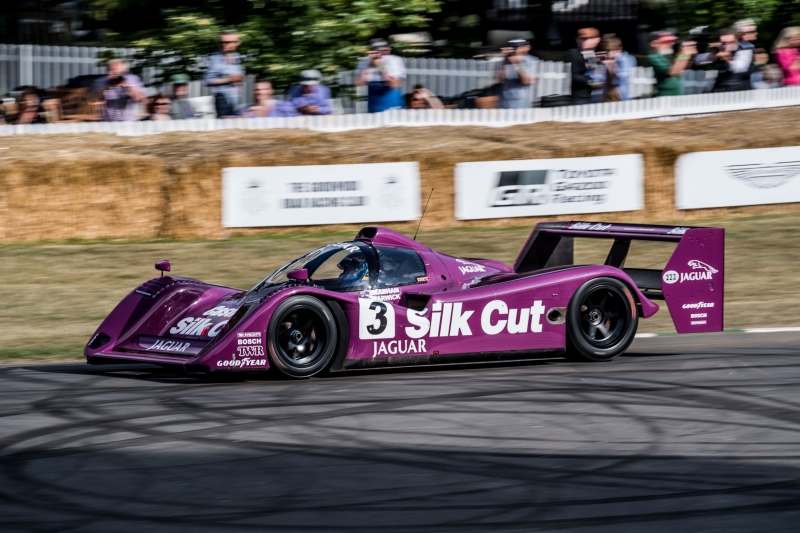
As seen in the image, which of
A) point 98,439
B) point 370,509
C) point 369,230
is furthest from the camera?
point 369,230

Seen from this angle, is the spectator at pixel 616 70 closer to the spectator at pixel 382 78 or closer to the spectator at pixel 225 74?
the spectator at pixel 382 78

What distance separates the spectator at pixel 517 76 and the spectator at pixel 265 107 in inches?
115

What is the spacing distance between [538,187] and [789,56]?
5.20 metres

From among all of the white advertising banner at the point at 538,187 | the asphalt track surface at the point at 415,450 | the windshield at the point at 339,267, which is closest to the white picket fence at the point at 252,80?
the white advertising banner at the point at 538,187

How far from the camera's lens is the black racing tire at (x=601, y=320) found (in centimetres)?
878

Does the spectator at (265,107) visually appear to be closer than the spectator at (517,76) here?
No

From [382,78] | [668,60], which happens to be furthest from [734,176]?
[382,78]

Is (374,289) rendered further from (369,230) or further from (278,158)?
(278,158)

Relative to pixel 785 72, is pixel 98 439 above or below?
below

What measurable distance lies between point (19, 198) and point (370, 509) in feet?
33.0

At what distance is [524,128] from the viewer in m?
16.4

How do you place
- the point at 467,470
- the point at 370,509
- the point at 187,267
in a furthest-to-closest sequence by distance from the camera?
the point at 187,267, the point at 467,470, the point at 370,509

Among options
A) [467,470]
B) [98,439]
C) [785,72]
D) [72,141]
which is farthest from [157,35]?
[467,470]

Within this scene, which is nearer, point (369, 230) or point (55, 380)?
point (55, 380)
